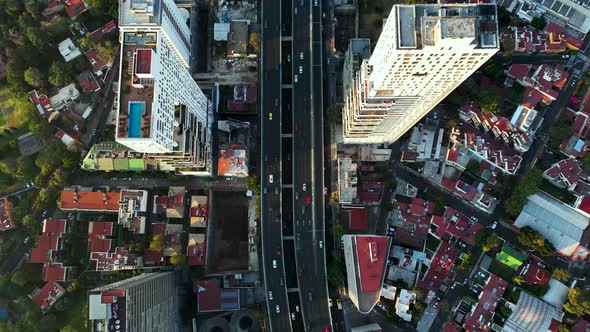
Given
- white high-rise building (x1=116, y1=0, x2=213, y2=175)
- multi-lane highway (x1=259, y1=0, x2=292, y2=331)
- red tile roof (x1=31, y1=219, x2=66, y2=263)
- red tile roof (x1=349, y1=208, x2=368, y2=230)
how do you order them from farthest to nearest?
1. red tile roof (x1=349, y1=208, x2=368, y2=230)
2. multi-lane highway (x1=259, y1=0, x2=292, y2=331)
3. red tile roof (x1=31, y1=219, x2=66, y2=263)
4. white high-rise building (x1=116, y1=0, x2=213, y2=175)

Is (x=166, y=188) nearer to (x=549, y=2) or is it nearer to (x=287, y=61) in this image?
(x=287, y=61)

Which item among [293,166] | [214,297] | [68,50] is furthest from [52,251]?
[293,166]

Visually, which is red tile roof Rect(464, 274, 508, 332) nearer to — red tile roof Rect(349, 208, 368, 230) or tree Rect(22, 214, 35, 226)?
red tile roof Rect(349, 208, 368, 230)

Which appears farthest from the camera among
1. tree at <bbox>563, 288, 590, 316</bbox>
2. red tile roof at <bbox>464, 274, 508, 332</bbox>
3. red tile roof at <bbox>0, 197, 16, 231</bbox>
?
red tile roof at <bbox>0, 197, 16, 231</bbox>

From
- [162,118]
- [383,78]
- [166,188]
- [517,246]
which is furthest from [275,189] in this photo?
[517,246]

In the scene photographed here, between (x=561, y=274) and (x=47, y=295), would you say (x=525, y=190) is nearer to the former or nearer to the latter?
(x=561, y=274)

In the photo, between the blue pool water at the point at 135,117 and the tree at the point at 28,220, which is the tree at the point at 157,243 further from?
the blue pool water at the point at 135,117

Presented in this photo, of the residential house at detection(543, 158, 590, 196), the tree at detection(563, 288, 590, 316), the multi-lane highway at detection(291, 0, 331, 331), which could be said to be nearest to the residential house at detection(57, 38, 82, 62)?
the multi-lane highway at detection(291, 0, 331, 331)
